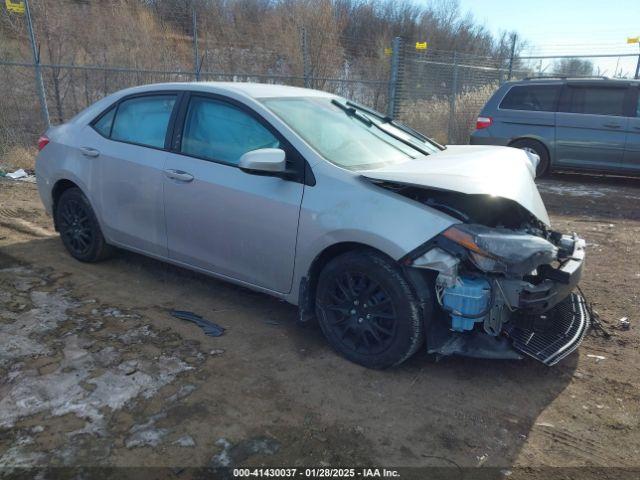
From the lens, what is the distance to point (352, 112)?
421 centimetres

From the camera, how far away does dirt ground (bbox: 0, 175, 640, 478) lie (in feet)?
8.21

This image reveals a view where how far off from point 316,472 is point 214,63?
42.6 ft

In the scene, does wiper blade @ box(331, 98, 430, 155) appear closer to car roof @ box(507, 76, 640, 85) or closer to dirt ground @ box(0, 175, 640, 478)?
dirt ground @ box(0, 175, 640, 478)

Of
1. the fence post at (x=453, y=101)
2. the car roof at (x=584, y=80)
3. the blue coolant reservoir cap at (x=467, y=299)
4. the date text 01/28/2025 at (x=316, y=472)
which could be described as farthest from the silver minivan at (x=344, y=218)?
the fence post at (x=453, y=101)

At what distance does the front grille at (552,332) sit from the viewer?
9.87ft

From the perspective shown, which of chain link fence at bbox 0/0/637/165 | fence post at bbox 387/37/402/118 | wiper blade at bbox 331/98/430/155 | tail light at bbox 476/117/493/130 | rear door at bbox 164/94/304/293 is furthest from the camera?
chain link fence at bbox 0/0/637/165

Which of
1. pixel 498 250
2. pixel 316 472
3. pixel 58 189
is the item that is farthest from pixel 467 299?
pixel 58 189

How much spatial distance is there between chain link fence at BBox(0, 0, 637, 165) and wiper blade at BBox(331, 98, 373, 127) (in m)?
6.53

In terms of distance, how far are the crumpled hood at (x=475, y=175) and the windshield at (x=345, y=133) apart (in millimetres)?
187

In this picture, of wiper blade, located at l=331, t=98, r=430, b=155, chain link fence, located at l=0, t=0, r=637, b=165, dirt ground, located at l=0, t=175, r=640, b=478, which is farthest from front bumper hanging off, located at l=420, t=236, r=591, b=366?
chain link fence, located at l=0, t=0, r=637, b=165

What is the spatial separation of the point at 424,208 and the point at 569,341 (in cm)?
122

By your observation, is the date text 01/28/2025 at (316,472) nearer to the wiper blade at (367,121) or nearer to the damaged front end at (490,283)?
the damaged front end at (490,283)

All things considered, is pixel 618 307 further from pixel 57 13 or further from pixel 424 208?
pixel 57 13

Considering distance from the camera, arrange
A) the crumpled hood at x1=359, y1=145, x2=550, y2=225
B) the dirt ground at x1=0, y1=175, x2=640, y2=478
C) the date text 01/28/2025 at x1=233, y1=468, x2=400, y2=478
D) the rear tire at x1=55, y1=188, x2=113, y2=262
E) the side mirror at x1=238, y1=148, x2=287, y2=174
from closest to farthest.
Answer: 1. the date text 01/28/2025 at x1=233, y1=468, x2=400, y2=478
2. the dirt ground at x1=0, y1=175, x2=640, y2=478
3. the crumpled hood at x1=359, y1=145, x2=550, y2=225
4. the side mirror at x1=238, y1=148, x2=287, y2=174
5. the rear tire at x1=55, y1=188, x2=113, y2=262
